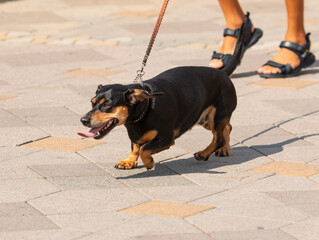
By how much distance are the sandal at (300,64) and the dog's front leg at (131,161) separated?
325 centimetres

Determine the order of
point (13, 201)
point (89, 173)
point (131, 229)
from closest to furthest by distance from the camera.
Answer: point (131, 229) → point (13, 201) → point (89, 173)

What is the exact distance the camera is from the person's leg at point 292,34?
9.20 metres

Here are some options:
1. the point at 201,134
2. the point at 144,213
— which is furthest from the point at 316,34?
the point at 144,213

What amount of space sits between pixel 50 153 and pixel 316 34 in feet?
18.6

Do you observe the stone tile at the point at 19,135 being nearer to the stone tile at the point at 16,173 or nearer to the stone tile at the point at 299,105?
the stone tile at the point at 16,173

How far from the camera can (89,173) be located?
6.20 meters

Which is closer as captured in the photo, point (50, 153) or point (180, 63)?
point (50, 153)

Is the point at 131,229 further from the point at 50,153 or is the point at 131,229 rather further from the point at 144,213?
the point at 50,153

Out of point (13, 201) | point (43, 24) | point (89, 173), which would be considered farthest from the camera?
point (43, 24)

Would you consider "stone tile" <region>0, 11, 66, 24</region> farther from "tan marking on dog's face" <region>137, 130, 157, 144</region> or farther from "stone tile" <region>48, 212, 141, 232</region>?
"stone tile" <region>48, 212, 141, 232</region>

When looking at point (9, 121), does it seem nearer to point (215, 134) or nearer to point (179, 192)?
point (215, 134)

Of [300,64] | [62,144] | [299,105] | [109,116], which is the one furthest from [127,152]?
[300,64]

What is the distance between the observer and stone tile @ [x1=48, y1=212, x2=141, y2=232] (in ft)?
16.7

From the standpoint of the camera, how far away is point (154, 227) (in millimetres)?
5098
